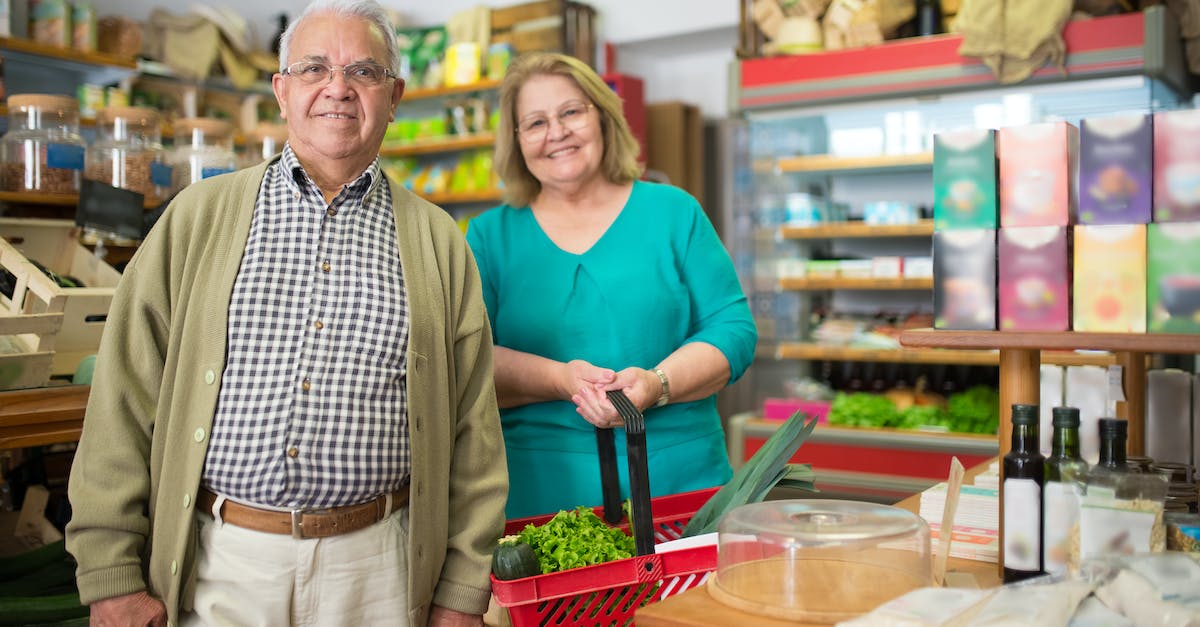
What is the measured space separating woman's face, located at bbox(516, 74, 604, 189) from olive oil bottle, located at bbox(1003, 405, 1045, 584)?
1.27 meters

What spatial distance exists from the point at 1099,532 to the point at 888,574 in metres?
0.32

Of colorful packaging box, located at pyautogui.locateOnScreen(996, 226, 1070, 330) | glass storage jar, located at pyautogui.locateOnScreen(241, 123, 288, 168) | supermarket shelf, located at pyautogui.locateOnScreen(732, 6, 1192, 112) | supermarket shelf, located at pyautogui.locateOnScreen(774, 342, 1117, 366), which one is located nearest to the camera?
colorful packaging box, located at pyautogui.locateOnScreen(996, 226, 1070, 330)

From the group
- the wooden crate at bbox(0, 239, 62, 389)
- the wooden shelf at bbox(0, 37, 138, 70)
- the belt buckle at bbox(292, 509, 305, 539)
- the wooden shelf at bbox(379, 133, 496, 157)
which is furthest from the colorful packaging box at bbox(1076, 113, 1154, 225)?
the wooden shelf at bbox(0, 37, 138, 70)

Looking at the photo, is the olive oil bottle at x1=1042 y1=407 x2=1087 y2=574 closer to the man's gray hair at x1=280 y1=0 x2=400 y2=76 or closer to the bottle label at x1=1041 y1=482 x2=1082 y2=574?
the bottle label at x1=1041 y1=482 x2=1082 y2=574

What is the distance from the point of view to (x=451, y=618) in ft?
6.35

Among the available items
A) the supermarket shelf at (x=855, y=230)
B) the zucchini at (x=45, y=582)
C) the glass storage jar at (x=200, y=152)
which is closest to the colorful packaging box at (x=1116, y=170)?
the zucchini at (x=45, y=582)

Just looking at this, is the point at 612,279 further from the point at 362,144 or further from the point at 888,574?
the point at 888,574

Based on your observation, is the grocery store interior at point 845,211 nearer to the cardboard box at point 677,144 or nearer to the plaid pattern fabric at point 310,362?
the cardboard box at point 677,144

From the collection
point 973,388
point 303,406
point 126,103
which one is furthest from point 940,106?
point 126,103

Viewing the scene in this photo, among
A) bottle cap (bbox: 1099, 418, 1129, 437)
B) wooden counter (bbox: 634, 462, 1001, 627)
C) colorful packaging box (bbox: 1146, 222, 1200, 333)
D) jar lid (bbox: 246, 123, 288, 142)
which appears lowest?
wooden counter (bbox: 634, 462, 1001, 627)

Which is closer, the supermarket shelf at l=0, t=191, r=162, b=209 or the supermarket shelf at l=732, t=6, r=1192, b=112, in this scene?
the supermarket shelf at l=0, t=191, r=162, b=209

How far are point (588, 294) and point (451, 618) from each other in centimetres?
89

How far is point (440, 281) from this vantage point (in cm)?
196

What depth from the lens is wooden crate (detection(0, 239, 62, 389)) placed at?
234 centimetres
